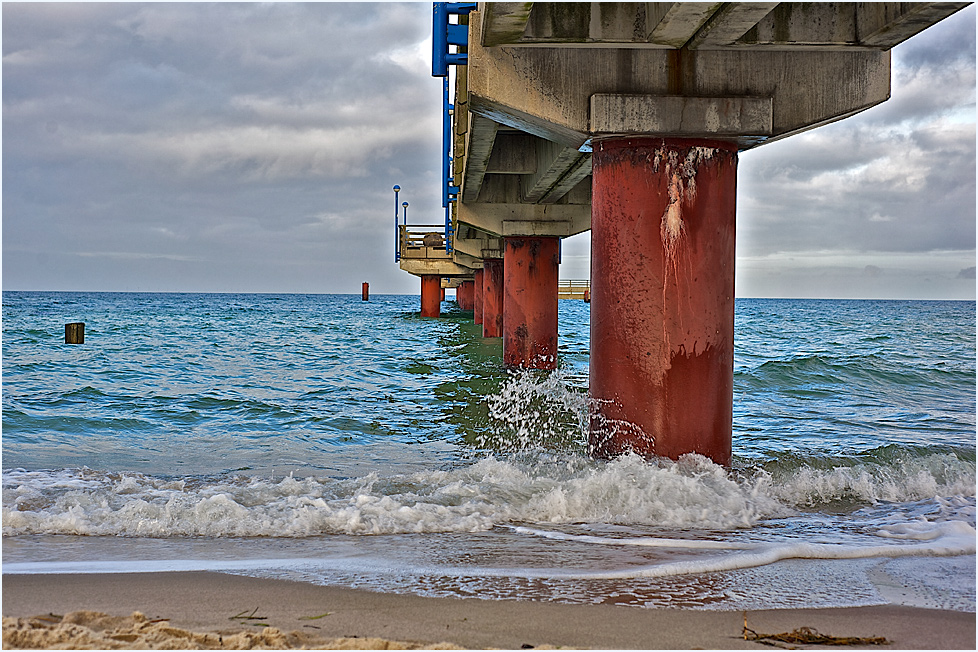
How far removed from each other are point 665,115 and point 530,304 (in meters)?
12.6

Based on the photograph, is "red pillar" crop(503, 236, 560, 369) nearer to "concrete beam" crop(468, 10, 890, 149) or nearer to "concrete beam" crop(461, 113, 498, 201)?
"concrete beam" crop(461, 113, 498, 201)

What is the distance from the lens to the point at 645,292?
6828 mm

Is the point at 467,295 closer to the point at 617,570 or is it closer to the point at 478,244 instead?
the point at 478,244

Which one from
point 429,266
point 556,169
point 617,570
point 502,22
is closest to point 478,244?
point 556,169

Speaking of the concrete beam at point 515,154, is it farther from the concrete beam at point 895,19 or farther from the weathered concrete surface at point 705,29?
the concrete beam at point 895,19

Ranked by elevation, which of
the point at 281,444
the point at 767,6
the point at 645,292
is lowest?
the point at 281,444

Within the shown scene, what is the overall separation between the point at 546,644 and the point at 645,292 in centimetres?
395

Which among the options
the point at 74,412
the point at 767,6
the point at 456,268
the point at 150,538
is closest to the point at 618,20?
the point at 767,6

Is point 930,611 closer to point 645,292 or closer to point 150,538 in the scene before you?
point 645,292

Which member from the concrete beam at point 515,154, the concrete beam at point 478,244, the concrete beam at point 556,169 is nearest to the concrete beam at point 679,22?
the concrete beam at point 556,169

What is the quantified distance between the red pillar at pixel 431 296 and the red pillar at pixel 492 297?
1201 inches

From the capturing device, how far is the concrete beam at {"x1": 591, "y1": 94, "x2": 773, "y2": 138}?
6.76m

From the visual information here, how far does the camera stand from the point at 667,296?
678 centimetres

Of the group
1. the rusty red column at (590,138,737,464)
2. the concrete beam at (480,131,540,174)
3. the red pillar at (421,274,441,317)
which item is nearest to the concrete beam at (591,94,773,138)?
the rusty red column at (590,138,737,464)
